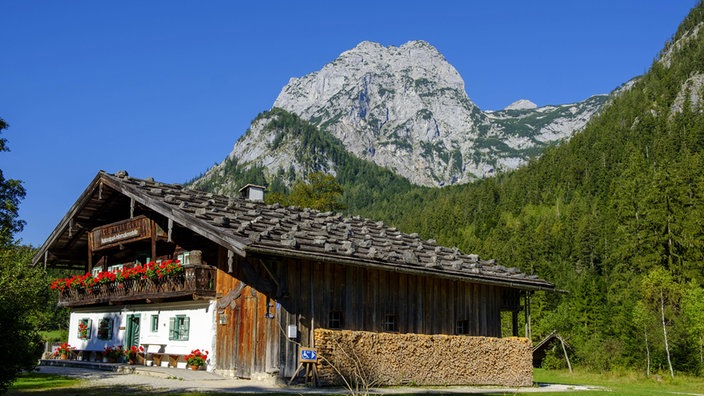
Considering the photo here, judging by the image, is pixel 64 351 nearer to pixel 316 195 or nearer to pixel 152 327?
pixel 152 327

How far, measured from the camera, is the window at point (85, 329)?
30.4m

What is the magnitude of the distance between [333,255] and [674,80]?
151290 millimetres

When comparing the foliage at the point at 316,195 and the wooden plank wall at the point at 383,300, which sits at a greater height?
the foliage at the point at 316,195

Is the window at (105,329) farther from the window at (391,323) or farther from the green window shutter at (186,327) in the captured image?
the window at (391,323)

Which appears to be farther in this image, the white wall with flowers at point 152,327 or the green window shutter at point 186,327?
the green window shutter at point 186,327

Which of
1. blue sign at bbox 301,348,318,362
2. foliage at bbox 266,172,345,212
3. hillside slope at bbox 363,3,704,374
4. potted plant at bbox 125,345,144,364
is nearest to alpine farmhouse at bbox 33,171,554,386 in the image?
blue sign at bbox 301,348,318,362

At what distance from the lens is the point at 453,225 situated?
155 m

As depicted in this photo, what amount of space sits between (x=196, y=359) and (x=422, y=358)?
Answer: 23.9 ft

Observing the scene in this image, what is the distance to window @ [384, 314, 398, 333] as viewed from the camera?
2288cm

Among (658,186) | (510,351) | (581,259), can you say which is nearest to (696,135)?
(581,259)

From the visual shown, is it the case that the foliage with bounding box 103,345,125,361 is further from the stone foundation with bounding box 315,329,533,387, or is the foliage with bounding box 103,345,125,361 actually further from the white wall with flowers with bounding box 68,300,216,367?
the stone foundation with bounding box 315,329,533,387

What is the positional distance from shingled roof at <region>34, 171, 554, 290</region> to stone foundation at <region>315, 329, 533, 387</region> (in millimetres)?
2224

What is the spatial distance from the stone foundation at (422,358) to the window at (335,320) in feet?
4.75

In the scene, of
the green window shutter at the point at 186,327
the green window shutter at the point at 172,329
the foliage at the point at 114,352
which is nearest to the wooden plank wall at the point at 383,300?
the green window shutter at the point at 186,327
